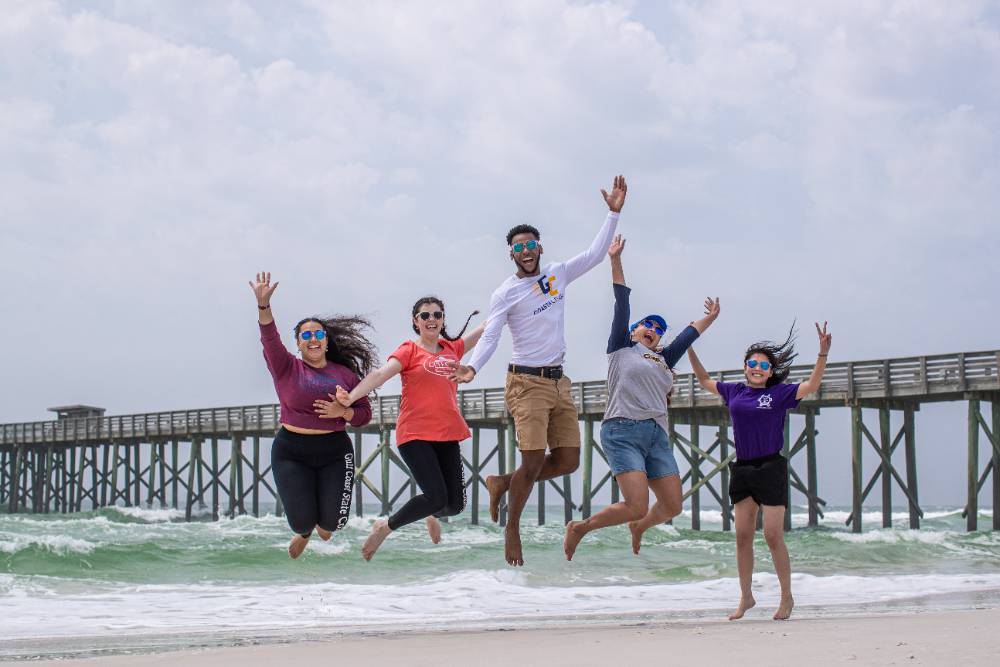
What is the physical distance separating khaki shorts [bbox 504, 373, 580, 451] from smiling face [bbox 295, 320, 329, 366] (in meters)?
1.16

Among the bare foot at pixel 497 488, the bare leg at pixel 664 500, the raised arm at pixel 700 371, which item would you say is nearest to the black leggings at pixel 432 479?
the bare foot at pixel 497 488

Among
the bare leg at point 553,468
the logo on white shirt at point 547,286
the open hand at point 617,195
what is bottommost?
the bare leg at point 553,468

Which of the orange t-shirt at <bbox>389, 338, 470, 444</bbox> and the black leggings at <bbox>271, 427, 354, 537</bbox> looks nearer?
the orange t-shirt at <bbox>389, 338, 470, 444</bbox>

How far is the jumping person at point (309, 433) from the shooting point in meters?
6.52

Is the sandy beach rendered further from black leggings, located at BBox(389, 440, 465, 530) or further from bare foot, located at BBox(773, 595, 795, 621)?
black leggings, located at BBox(389, 440, 465, 530)

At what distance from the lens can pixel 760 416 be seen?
7.13 m

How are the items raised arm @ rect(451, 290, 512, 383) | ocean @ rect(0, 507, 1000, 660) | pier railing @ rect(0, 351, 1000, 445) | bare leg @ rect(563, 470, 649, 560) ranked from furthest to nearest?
1. pier railing @ rect(0, 351, 1000, 445)
2. ocean @ rect(0, 507, 1000, 660)
3. bare leg @ rect(563, 470, 649, 560)
4. raised arm @ rect(451, 290, 512, 383)

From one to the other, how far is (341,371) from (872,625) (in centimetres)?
356

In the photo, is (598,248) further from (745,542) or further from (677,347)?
(745,542)

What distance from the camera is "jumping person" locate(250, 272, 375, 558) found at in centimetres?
652

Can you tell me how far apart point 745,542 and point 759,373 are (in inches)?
46.6

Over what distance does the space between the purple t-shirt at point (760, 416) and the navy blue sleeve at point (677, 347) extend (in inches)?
12.7

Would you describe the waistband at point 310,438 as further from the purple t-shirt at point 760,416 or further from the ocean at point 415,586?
the purple t-shirt at point 760,416

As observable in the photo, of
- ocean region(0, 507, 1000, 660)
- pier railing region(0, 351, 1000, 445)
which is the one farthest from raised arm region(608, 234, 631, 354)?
pier railing region(0, 351, 1000, 445)
